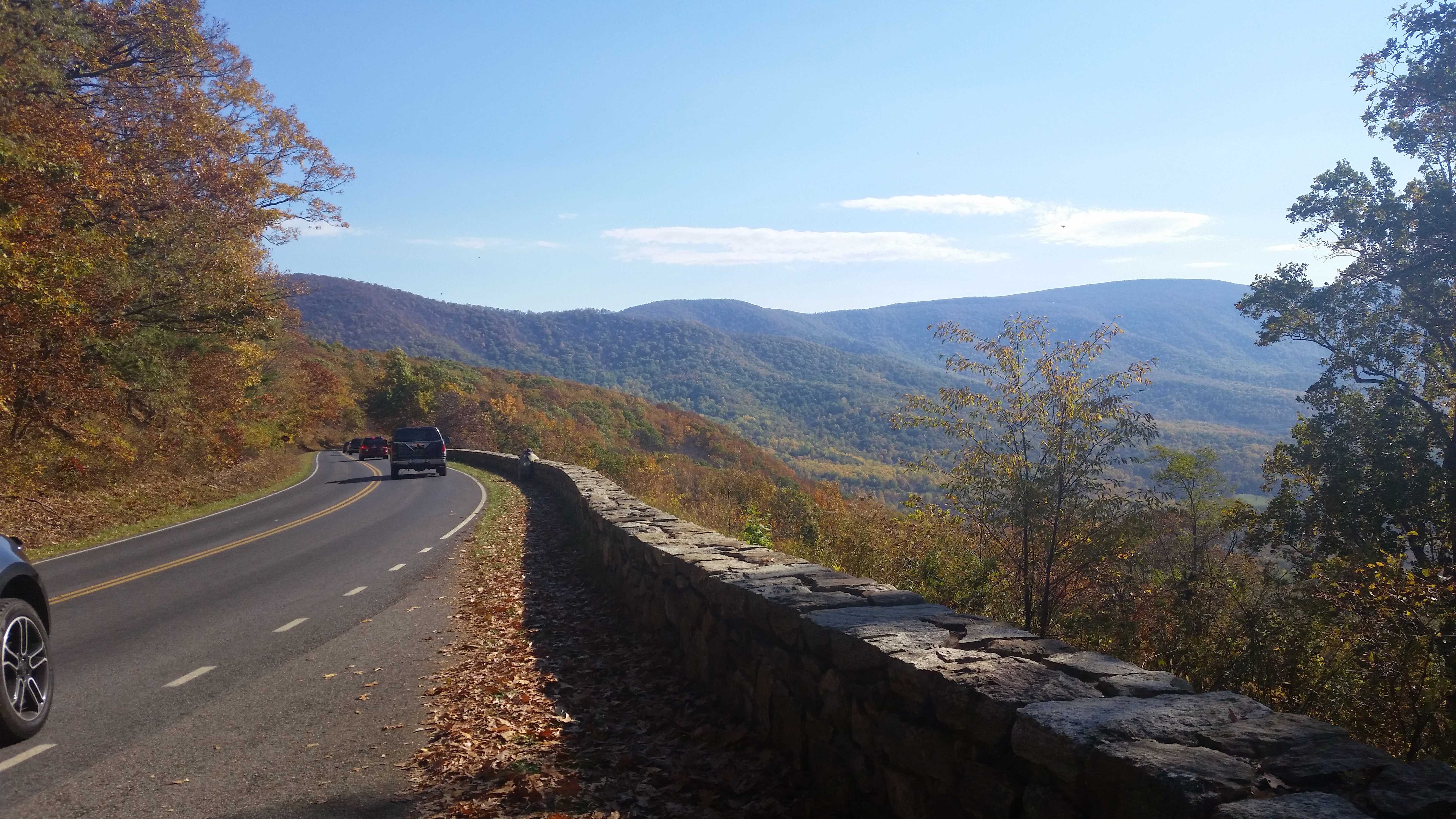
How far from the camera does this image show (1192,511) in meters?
17.3

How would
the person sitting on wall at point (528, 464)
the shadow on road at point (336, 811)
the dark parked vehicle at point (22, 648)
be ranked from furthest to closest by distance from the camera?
the person sitting on wall at point (528, 464), the dark parked vehicle at point (22, 648), the shadow on road at point (336, 811)

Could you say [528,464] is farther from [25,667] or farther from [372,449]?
[25,667]

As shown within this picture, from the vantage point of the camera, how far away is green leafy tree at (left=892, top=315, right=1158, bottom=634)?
8711 mm

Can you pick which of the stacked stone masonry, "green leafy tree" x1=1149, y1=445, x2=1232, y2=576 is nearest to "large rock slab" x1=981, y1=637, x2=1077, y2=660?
the stacked stone masonry

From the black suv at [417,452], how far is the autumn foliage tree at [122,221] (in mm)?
6739

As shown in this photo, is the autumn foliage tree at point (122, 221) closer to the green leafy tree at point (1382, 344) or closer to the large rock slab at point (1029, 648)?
the large rock slab at point (1029, 648)

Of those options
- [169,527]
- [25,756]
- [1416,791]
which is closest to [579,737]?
[25,756]

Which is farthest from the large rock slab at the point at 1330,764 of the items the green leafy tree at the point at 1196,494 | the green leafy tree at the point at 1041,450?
the green leafy tree at the point at 1196,494

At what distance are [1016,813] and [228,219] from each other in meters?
24.9

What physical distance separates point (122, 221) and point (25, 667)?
16.7 m

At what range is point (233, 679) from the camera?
6.53 m

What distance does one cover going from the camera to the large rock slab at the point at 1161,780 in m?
2.29

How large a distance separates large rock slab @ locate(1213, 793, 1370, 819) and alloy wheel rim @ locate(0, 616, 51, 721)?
599 centimetres

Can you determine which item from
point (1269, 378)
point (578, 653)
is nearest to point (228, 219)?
point (578, 653)
